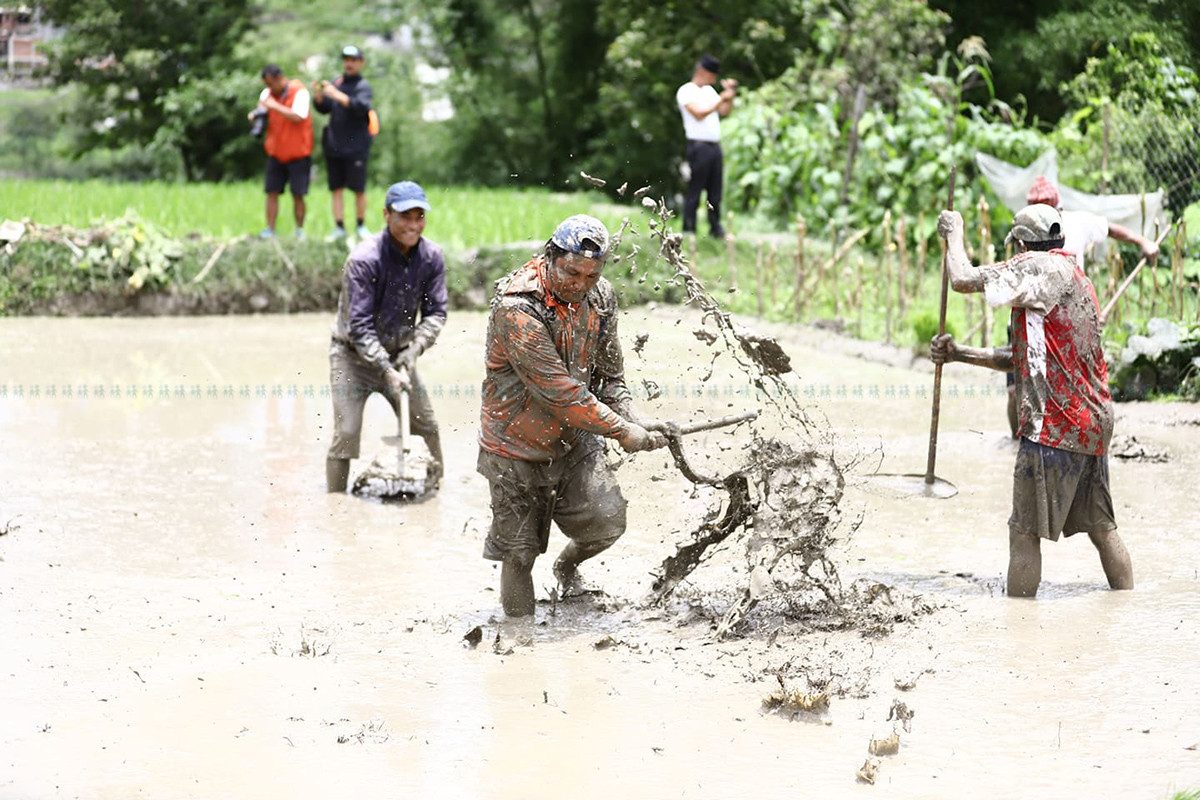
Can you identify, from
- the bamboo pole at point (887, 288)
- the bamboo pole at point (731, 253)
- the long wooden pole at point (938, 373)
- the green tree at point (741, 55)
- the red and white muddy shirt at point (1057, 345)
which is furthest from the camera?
the green tree at point (741, 55)

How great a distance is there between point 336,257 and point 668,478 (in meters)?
6.63

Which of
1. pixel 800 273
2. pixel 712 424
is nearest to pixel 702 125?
pixel 800 273

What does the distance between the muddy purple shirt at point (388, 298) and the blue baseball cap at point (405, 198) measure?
26cm

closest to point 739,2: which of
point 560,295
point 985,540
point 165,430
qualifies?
point 165,430

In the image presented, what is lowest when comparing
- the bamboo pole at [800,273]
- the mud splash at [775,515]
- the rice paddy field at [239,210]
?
the mud splash at [775,515]

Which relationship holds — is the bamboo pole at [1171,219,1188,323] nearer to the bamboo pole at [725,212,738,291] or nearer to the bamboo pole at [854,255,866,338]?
the bamboo pole at [854,255,866,338]

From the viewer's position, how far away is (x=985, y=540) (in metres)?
7.11

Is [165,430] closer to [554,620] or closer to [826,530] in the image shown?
[554,620]

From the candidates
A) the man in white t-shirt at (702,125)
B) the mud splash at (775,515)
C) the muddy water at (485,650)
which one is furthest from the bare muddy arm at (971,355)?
the man in white t-shirt at (702,125)

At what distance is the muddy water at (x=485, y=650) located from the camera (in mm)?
4496

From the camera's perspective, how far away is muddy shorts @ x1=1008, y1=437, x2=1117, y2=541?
5922 mm

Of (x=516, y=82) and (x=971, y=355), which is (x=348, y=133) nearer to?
(x=971, y=355)

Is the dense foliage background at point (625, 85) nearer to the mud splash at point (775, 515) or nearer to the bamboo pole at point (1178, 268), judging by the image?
the bamboo pole at point (1178, 268)

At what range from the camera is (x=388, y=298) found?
25.6ft
